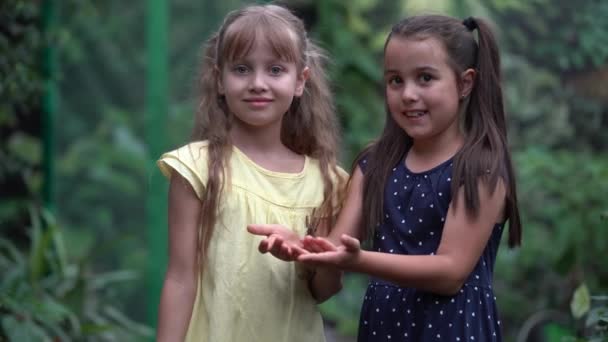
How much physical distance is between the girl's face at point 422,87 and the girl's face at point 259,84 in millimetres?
290

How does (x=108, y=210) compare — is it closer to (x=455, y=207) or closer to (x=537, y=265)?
(x=537, y=265)

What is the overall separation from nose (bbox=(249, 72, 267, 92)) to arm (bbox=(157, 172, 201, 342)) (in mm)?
314

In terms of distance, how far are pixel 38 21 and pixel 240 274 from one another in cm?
300

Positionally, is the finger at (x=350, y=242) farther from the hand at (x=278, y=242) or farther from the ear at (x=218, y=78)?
the ear at (x=218, y=78)

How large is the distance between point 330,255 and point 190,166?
20.1 inches

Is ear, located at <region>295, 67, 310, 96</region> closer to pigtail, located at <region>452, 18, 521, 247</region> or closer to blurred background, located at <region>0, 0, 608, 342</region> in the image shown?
pigtail, located at <region>452, 18, 521, 247</region>

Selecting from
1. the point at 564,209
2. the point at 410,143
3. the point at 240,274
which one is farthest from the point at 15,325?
the point at 564,209

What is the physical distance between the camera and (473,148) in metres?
2.61

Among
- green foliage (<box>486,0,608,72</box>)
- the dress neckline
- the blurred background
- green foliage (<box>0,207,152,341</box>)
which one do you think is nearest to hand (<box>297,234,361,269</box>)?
the dress neckline

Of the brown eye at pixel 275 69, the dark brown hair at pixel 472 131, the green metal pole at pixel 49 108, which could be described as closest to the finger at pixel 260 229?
the dark brown hair at pixel 472 131

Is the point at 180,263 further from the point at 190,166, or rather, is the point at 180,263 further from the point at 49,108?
the point at 49,108

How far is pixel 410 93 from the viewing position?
260 cm

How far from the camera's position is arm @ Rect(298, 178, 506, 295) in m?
2.49

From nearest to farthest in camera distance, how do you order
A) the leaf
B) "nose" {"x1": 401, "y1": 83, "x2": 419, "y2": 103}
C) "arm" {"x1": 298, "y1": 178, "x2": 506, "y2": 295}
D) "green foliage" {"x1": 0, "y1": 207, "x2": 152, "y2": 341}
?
"arm" {"x1": 298, "y1": 178, "x2": 506, "y2": 295}
"nose" {"x1": 401, "y1": 83, "x2": 419, "y2": 103}
the leaf
"green foliage" {"x1": 0, "y1": 207, "x2": 152, "y2": 341}
